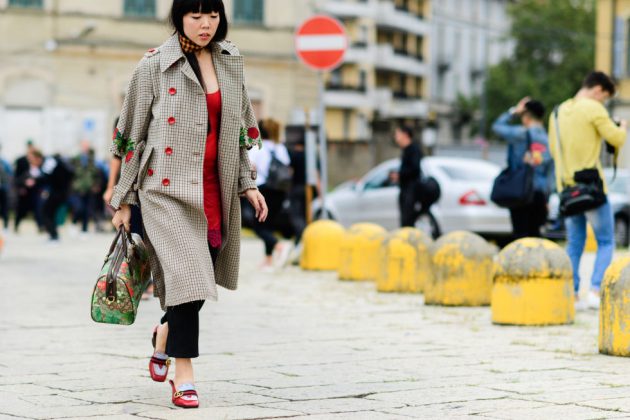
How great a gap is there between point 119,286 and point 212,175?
0.65 metres

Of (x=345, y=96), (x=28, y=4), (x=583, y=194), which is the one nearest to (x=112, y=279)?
(x=583, y=194)

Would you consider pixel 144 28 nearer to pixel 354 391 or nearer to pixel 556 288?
pixel 556 288

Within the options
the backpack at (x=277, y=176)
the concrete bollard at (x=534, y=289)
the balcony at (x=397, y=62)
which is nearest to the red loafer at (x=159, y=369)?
the concrete bollard at (x=534, y=289)

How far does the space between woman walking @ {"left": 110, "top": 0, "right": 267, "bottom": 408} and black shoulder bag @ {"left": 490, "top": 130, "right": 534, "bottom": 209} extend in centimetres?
604

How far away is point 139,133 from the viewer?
650cm

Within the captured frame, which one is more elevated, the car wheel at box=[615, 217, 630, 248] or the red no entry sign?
the red no entry sign

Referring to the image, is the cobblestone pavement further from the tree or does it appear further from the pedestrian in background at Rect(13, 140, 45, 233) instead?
the tree

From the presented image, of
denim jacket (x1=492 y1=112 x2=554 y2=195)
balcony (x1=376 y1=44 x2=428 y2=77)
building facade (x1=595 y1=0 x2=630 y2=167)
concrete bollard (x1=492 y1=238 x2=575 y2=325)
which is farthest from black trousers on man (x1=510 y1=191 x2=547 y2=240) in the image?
balcony (x1=376 y1=44 x2=428 y2=77)

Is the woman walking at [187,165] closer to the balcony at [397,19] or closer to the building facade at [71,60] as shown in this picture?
the building facade at [71,60]

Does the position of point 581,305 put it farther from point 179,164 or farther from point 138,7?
point 138,7

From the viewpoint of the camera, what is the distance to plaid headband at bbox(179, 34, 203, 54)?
21.4 ft

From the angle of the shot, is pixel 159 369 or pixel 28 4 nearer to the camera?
pixel 159 369

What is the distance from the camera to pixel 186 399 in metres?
6.34

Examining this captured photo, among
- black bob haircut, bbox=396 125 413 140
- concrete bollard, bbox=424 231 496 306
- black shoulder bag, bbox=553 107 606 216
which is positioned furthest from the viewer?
black bob haircut, bbox=396 125 413 140
